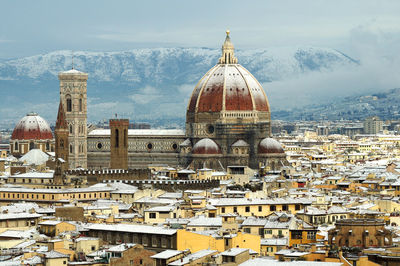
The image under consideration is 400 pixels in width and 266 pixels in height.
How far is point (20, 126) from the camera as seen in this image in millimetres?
170750

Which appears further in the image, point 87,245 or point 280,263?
point 87,245

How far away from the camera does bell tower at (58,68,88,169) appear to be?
14850cm

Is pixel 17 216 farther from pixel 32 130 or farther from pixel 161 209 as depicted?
pixel 32 130

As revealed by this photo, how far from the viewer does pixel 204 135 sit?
143500 millimetres

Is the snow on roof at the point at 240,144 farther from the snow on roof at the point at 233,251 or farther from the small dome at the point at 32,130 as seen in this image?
the snow on roof at the point at 233,251

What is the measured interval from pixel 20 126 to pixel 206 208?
9242cm

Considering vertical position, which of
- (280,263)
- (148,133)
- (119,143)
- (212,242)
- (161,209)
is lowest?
(280,263)

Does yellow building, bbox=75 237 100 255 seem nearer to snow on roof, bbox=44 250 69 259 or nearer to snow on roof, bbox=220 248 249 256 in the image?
snow on roof, bbox=44 250 69 259

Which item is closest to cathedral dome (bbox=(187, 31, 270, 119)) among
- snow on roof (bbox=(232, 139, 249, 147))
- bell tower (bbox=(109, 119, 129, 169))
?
snow on roof (bbox=(232, 139, 249, 147))

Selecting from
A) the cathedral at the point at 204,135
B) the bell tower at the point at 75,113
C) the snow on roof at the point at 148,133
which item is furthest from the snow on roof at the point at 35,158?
the snow on roof at the point at 148,133

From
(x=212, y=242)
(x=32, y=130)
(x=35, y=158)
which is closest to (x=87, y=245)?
(x=212, y=242)

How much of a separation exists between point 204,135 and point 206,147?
5905 mm

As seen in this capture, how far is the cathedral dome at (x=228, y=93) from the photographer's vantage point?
142875 millimetres

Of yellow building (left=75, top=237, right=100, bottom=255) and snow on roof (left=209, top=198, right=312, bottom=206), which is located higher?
snow on roof (left=209, top=198, right=312, bottom=206)
